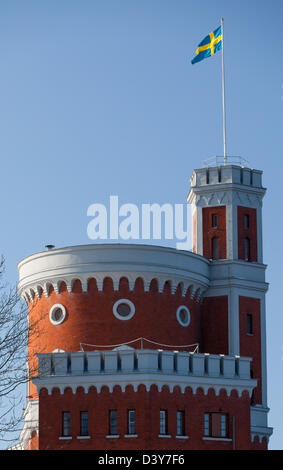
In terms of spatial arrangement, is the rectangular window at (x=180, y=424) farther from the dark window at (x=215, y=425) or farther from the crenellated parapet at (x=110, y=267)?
the crenellated parapet at (x=110, y=267)

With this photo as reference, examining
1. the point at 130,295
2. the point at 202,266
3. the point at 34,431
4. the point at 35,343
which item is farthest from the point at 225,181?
the point at 34,431

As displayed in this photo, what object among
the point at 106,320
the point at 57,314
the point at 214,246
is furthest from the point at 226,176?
the point at 57,314

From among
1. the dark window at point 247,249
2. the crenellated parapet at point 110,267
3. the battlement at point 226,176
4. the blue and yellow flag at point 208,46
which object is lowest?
the crenellated parapet at point 110,267

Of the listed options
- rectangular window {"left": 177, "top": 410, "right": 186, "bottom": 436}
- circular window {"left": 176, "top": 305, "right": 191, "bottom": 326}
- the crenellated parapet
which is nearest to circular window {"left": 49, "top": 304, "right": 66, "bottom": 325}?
the crenellated parapet

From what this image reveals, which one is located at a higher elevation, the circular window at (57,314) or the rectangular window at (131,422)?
the circular window at (57,314)

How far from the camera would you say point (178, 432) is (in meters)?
66.5

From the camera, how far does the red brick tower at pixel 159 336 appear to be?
218 ft

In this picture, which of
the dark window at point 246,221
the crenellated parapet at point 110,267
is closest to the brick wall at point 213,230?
the dark window at point 246,221

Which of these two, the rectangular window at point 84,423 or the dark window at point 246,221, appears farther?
the dark window at point 246,221

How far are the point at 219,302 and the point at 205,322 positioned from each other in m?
1.61

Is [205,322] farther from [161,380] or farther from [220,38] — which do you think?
[220,38]

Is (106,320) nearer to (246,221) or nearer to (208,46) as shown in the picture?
(246,221)

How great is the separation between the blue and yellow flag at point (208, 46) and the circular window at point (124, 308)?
1975 centimetres

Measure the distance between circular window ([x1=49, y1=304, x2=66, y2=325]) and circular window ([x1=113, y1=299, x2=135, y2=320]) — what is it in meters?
3.31
